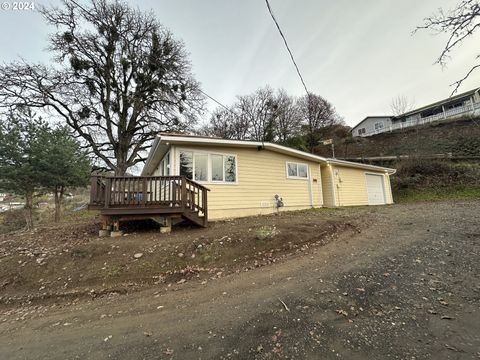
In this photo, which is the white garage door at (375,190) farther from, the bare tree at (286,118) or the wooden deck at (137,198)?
the wooden deck at (137,198)

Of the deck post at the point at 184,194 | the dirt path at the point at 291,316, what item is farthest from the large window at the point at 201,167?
the dirt path at the point at 291,316

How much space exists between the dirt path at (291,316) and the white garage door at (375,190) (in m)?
11.3

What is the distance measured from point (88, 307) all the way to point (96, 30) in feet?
60.3

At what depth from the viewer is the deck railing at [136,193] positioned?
6.03m

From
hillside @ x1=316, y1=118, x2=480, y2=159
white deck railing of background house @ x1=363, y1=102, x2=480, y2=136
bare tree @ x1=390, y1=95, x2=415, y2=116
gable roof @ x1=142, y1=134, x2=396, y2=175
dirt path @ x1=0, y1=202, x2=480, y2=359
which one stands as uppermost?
bare tree @ x1=390, y1=95, x2=415, y2=116

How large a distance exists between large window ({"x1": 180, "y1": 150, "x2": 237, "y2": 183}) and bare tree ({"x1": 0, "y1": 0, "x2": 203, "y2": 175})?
948cm

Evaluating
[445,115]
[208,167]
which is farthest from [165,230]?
[445,115]

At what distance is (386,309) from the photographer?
2.77m

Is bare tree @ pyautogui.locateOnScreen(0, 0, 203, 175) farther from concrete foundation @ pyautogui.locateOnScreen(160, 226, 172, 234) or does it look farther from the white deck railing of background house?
the white deck railing of background house

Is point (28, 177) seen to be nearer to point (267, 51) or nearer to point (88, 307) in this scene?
point (88, 307)

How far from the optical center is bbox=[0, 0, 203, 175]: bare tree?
44.6 feet

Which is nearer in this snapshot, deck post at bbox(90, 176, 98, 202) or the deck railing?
the deck railing

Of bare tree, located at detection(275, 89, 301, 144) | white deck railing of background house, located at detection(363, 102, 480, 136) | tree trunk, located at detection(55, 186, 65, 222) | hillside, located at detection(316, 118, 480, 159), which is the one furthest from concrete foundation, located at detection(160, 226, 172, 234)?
white deck railing of background house, located at detection(363, 102, 480, 136)

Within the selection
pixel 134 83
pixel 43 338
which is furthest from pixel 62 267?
pixel 134 83
